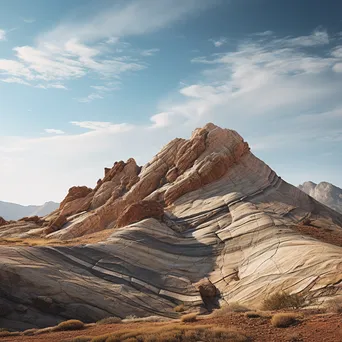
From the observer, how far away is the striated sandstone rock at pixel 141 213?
44.0 m

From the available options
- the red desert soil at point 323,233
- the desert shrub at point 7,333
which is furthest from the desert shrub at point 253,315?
the red desert soil at point 323,233

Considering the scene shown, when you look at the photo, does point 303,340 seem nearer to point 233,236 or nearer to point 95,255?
point 95,255

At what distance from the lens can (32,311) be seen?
70.0ft

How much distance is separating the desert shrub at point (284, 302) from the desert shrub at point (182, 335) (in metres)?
7.81

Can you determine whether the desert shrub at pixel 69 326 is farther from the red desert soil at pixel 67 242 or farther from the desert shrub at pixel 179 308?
the red desert soil at pixel 67 242

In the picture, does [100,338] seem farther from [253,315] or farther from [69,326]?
[253,315]

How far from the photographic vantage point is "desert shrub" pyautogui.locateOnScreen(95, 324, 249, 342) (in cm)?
1450

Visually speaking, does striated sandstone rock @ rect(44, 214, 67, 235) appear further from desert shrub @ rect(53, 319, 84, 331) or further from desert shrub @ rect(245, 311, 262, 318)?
desert shrub @ rect(245, 311, 262, 318)

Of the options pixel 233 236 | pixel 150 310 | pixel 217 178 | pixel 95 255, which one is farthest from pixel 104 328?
pixel 217 178

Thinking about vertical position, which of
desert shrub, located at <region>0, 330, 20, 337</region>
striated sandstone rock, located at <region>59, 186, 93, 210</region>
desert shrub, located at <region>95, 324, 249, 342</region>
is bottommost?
desert shrub, located at <region>0, 330, 20, 337</region>

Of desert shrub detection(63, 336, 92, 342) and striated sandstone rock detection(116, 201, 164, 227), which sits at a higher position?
striated sandstone rock detection(116, 201, 164, 227)

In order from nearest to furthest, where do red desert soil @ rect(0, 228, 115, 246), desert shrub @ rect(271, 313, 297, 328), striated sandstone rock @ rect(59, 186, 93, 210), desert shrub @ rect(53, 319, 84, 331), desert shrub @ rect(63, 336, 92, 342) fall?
desert shrub @ rect(63, 336, 92, 342)
desert shrub @ rect(271, 313, 297, 328)
desert shrub @ rect(53, 319, 84, 331)
red desert soil @ rect(0, 228, 115, 246)
striated sandstone rock @ rect(59, 186, 93, 210)

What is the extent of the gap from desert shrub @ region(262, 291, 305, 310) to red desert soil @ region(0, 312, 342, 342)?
4.40 metres

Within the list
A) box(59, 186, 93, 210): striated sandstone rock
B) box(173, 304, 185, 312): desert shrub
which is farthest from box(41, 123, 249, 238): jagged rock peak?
box(173, 304, 185, 312): desert shrub
